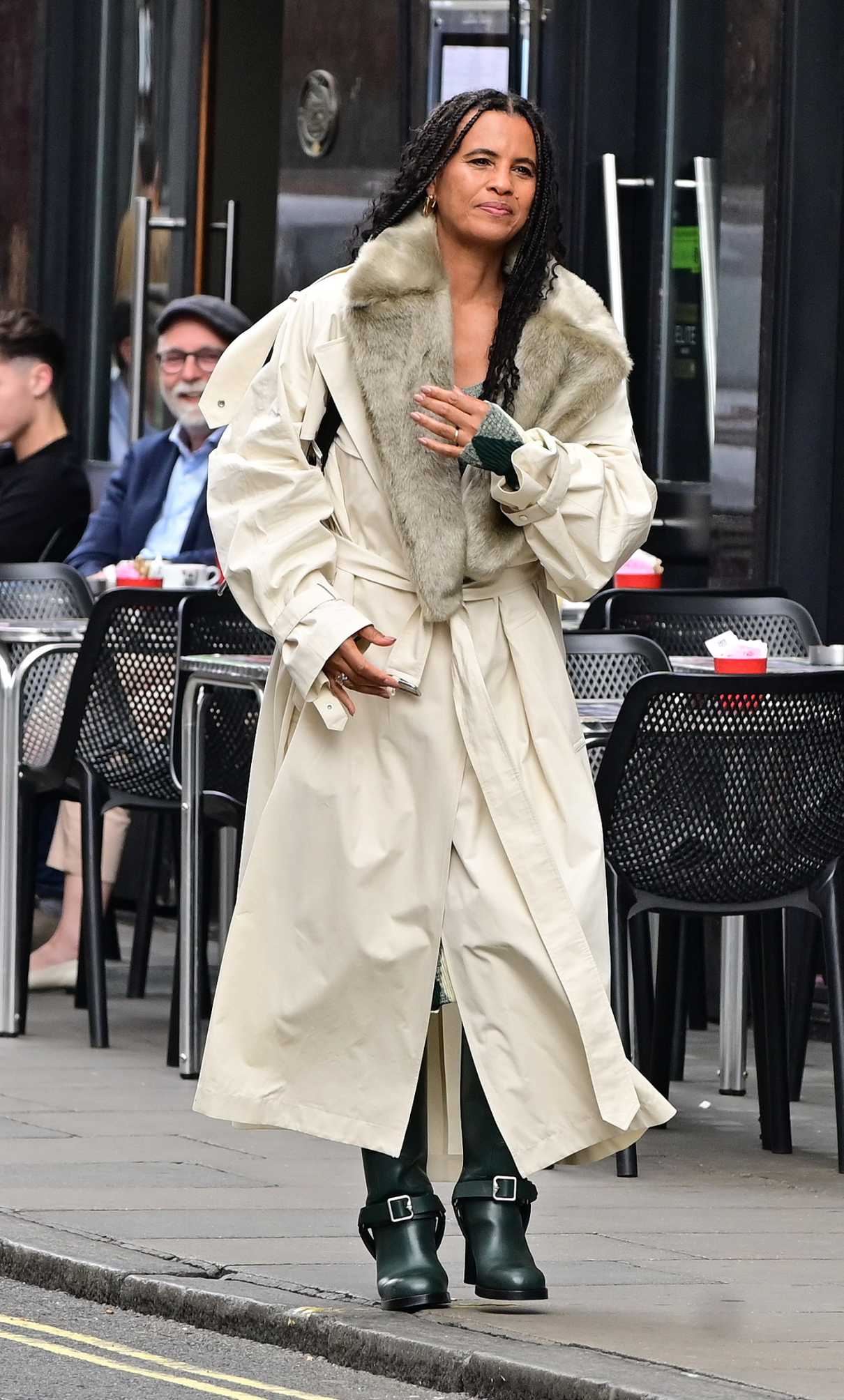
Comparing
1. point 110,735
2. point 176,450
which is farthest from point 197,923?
point 176,450

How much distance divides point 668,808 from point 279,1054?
1.88 metres

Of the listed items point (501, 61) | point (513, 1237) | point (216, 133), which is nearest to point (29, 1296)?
point (513, 1237)

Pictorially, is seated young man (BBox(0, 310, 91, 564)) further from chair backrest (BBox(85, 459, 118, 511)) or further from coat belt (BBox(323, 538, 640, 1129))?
coat belt (BBox(323, 538, 640, 1129))

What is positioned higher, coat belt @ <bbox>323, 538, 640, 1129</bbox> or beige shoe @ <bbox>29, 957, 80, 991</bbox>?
coat belt @ <bbox>323, 538, 640, 1129</bbox>

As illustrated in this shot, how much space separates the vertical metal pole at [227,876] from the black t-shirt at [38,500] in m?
2.31

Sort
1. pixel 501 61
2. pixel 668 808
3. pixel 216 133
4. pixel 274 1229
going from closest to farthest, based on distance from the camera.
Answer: pixel 274 1229, pixel 668 808, pixel 501 61, pixel 216 133

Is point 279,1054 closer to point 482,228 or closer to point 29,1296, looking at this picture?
point 29,1296

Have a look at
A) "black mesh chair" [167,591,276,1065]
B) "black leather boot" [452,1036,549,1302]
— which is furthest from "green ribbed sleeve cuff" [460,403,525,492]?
"black mesh chair" [167,591,276,1065]

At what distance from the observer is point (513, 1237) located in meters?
5.01

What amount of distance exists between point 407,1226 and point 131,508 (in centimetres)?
560

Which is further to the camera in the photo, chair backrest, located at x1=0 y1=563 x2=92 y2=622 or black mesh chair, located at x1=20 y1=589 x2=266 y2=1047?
chair backrest, located at x1=0 y1=563 x2=92 y2=622

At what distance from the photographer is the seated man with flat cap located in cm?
1021

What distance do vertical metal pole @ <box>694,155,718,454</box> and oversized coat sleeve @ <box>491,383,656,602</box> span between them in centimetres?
436

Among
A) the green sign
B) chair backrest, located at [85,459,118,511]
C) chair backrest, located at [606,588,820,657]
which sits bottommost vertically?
chair backrest, located at [606,588,820,657]
